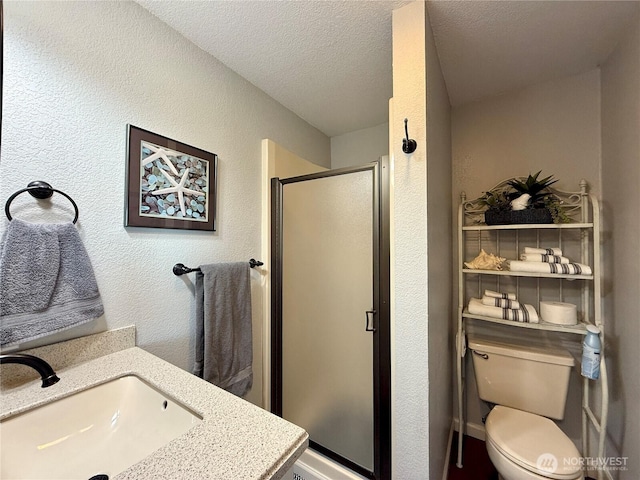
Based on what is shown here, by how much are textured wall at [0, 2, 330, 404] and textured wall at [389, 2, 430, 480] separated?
35.0 inches

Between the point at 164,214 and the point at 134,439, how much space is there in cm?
80

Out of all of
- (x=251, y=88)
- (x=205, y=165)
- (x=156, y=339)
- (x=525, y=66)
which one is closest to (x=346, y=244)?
(x=205, y=165)

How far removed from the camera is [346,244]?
1.47m

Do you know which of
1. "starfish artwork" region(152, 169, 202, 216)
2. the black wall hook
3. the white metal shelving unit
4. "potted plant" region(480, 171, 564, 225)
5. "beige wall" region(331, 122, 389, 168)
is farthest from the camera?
"beige wall" region(331, 122, 389, 168)

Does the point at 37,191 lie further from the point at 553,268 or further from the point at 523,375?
the point at 523,375

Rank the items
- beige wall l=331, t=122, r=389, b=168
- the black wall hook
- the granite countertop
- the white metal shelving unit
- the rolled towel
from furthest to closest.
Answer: beige wall l=331, t=122, r=389, b=168, the rolled towel, the white metal shelving unit, the black wall hook, the granite countertop

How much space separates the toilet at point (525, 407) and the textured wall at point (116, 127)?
1537mm

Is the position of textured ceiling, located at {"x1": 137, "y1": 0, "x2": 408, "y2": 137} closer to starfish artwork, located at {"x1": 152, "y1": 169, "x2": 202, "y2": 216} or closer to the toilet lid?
starfish artwork, located at {"x1": 152, "y1": 169, "x2": 202, "y2": 216}

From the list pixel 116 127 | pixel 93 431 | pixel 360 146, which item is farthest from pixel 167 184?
pixel 360 146

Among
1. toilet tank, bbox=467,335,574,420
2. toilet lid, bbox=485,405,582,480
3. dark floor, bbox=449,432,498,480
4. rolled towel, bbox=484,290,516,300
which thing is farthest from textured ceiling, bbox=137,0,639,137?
dark floor, bbox=449,432,498,480

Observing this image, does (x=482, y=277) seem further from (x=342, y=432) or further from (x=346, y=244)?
(x=342, y=432)

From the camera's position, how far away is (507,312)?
4.74 feet

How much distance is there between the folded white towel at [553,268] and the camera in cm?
132

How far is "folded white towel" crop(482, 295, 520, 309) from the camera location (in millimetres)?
1471
